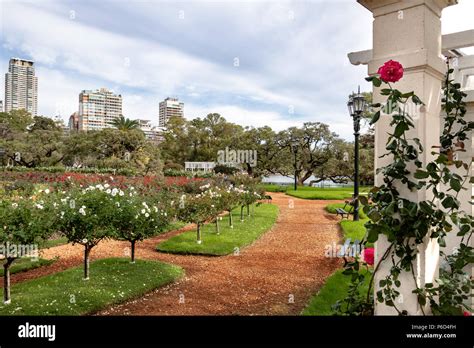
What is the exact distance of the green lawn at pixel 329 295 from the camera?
8.16 ft

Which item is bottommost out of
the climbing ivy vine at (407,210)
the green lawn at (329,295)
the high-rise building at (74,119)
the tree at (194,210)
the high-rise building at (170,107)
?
the green lawn at (329,295)

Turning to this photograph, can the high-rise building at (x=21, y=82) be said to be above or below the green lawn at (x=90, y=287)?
above

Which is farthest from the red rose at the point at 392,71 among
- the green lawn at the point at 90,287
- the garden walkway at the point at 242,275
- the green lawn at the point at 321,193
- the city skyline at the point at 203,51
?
the green lawn at the point at 321,193

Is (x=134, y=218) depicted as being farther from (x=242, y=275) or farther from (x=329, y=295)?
(x=329, y=295)

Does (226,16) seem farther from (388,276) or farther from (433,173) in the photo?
(388,276)

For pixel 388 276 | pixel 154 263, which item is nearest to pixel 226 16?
pixel 388 276

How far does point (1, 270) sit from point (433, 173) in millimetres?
4486

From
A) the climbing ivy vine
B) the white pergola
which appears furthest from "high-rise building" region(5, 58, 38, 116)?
the climbing ivy vine

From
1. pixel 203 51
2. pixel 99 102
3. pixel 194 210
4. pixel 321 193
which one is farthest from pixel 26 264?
pixel 321 193

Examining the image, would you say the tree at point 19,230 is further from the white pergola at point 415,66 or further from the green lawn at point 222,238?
the white pergola at point 415,66

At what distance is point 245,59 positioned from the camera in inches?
109

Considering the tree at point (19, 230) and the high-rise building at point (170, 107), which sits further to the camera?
the high-rise building at point (170, 107)

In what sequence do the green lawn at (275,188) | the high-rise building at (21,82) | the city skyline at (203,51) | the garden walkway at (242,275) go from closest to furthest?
the city skyline at (203,51) → the garden walkway at (242,275) → the high-rise building at (21,82) → the green lawn at (275,188)

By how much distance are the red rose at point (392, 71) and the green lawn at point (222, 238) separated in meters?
3.82
